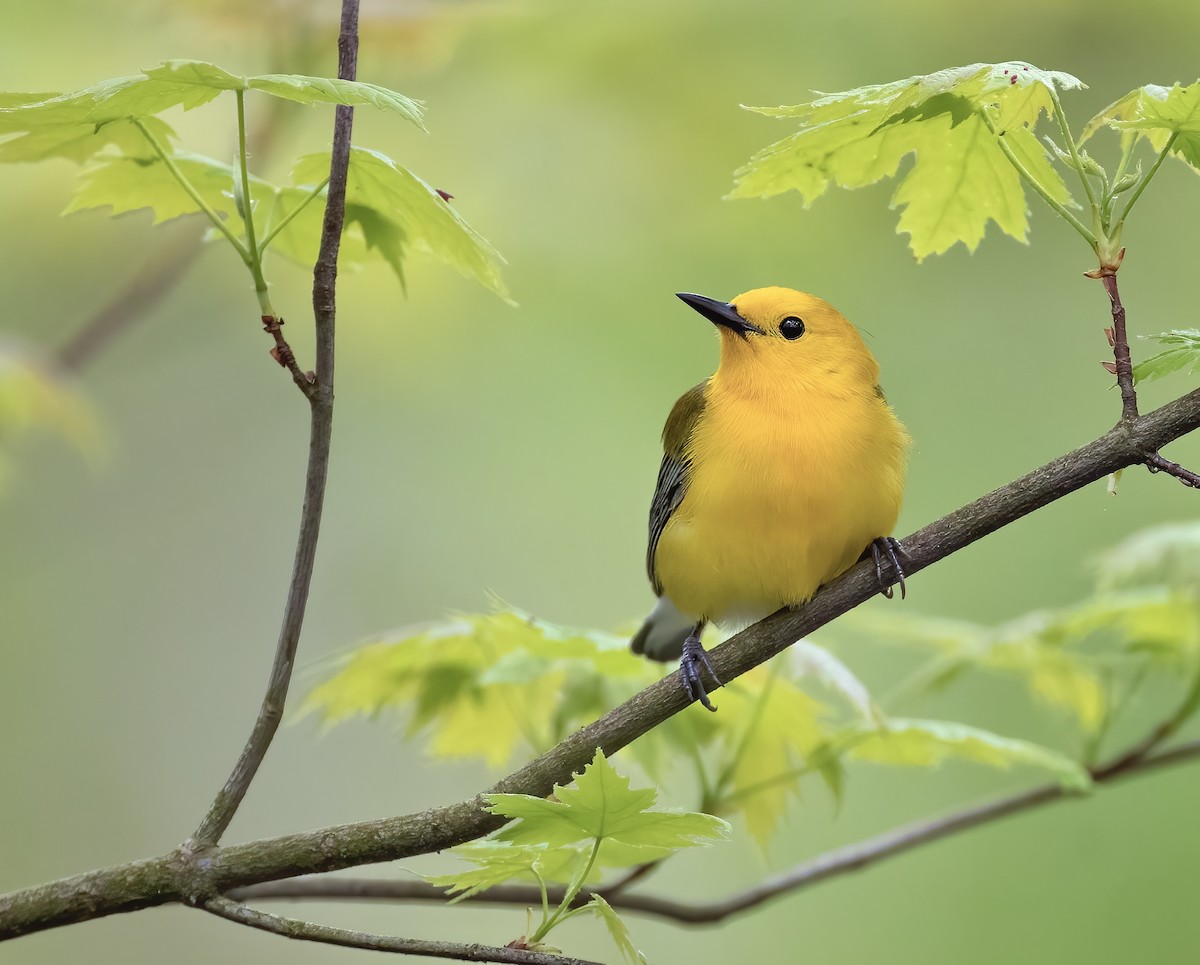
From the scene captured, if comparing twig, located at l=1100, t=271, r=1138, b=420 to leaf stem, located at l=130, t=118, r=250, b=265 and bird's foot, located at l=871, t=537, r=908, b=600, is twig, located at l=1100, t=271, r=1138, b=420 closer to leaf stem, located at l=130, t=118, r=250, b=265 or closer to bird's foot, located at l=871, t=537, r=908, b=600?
bird's foot, located at l=871, t=537, r=908, b=600

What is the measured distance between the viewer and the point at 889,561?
1965 millimetres

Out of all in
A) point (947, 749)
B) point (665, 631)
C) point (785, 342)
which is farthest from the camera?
point (665, 631)

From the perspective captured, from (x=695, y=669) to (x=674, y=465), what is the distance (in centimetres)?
66

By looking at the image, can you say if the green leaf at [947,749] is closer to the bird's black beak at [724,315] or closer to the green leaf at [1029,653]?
the green leaf at [1029,653]

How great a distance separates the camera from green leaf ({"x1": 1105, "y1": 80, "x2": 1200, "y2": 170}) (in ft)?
4.57

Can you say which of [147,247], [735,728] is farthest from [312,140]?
[735,728]

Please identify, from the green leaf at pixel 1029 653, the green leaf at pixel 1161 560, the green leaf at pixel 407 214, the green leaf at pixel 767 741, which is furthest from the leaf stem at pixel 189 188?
the green leaf at pixel 1161 560

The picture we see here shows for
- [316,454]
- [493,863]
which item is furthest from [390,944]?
[316,454]

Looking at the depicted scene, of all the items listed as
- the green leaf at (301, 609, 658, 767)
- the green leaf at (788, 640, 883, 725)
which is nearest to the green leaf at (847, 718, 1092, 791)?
the green leaf at (788, 640, 883, 725)

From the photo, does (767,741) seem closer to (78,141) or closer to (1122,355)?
(1122,355)

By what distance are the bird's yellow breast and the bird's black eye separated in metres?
0.16

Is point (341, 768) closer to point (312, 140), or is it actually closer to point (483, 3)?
point (312, 140)

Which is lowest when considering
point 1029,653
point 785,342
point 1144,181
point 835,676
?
point 835,676

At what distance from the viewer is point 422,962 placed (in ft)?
16.2
